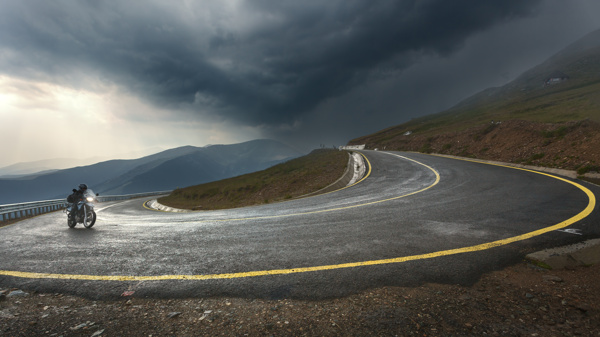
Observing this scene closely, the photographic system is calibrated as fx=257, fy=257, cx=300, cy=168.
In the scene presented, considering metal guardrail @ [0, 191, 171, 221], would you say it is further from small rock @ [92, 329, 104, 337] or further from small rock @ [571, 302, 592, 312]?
small rock @ [571, 302, 592, 312]

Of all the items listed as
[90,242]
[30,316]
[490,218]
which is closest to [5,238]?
[90,242]

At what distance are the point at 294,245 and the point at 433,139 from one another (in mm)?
35414

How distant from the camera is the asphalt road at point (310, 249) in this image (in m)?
3.60

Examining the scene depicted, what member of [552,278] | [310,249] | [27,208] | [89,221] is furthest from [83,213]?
[27,208]

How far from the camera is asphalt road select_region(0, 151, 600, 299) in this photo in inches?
142

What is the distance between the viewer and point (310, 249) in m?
4.74

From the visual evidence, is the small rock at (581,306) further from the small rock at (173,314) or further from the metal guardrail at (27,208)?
the metal guardrail at (27,208)

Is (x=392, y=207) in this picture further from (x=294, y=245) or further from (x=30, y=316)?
(x=30, y=316)

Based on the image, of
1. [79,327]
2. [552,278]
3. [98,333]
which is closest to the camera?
[98,333]

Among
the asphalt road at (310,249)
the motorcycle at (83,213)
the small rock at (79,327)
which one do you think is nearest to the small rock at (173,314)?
the asphalt road at (310,249)

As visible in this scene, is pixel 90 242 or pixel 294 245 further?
pixel 90 242

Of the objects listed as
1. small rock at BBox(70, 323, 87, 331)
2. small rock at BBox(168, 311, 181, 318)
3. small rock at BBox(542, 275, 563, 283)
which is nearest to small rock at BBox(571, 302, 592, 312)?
small rock at BBox(542, 275, 563, 283)

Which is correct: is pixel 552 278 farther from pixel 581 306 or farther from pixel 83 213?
pixel 83 213

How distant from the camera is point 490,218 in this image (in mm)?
6113
